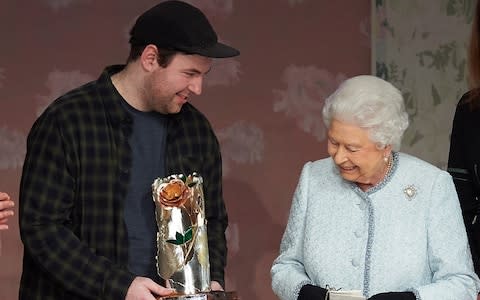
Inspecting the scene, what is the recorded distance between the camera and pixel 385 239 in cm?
303

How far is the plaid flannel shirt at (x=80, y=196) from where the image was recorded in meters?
2.89

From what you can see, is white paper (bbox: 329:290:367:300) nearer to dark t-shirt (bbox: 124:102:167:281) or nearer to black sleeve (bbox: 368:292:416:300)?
black sleeve (bbox: 368:292:416:300)

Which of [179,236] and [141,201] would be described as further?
[141,201]

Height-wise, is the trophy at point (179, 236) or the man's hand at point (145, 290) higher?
the trophy at point (179, 236)

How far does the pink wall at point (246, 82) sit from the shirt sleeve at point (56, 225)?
4.88 ft

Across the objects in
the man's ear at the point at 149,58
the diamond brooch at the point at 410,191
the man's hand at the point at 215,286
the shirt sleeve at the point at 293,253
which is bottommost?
the man's hand at the point at 215,286

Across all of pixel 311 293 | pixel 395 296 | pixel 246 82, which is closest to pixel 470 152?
pixel 395 296

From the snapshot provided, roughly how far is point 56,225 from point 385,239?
97 cm

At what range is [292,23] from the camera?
479 cm

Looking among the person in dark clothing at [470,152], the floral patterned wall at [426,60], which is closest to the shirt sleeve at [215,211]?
the person in dark clothing at [470,152]

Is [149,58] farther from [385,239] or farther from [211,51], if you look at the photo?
[385,239]

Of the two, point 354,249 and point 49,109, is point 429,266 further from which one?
point 49,109

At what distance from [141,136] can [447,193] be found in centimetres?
94

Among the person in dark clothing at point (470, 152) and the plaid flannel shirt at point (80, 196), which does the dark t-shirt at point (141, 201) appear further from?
the person in dark clothing at point (470, 152)
